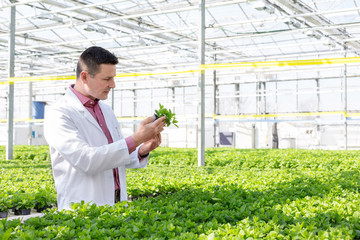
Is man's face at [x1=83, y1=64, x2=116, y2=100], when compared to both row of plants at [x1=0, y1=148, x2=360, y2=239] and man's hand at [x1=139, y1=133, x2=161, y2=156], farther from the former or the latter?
row of plants at [x1=0, y1=148, x2=360, y2=239]

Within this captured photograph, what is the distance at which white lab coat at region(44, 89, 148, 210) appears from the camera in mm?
2482

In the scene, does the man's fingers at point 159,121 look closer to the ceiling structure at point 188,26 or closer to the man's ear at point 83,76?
the man's ear at point 83,76

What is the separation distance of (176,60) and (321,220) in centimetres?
2173

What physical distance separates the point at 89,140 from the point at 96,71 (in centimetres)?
48

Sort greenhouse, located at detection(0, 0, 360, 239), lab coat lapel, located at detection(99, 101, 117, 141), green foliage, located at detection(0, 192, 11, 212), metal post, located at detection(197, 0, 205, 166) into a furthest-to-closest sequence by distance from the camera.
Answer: metal post, located at detection(197, 0, 205, 166)
green foliage, located at detection(0, 192, 11, 212)
lab coat lapel, located at detection(99, 101, 117, 141)
greenhouse, located at detection(0, 0, 360, 239)

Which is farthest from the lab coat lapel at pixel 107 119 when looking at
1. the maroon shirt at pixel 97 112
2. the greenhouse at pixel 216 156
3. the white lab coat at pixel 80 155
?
the greenhouse at pixel 216 156

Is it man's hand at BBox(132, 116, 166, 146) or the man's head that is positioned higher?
the man's head

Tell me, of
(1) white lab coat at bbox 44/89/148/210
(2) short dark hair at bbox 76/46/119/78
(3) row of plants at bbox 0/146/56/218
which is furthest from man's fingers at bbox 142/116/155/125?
(3) row of plants at bbox 0/146/56/218

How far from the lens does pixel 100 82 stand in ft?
9.00

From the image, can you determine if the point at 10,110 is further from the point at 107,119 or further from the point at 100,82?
the point at 100,82

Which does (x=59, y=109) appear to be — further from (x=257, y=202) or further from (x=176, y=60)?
(x=176, y=60)

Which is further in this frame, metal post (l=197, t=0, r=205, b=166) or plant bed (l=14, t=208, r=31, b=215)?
metal post (l=197, t=0, r=205, b=166)

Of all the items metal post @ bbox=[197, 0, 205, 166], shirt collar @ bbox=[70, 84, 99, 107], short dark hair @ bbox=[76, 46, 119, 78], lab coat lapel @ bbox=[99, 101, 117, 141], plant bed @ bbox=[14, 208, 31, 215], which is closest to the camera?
short dark hair @ bbox=[76, 46, 119, 78]

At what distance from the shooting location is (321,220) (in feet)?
9.14
